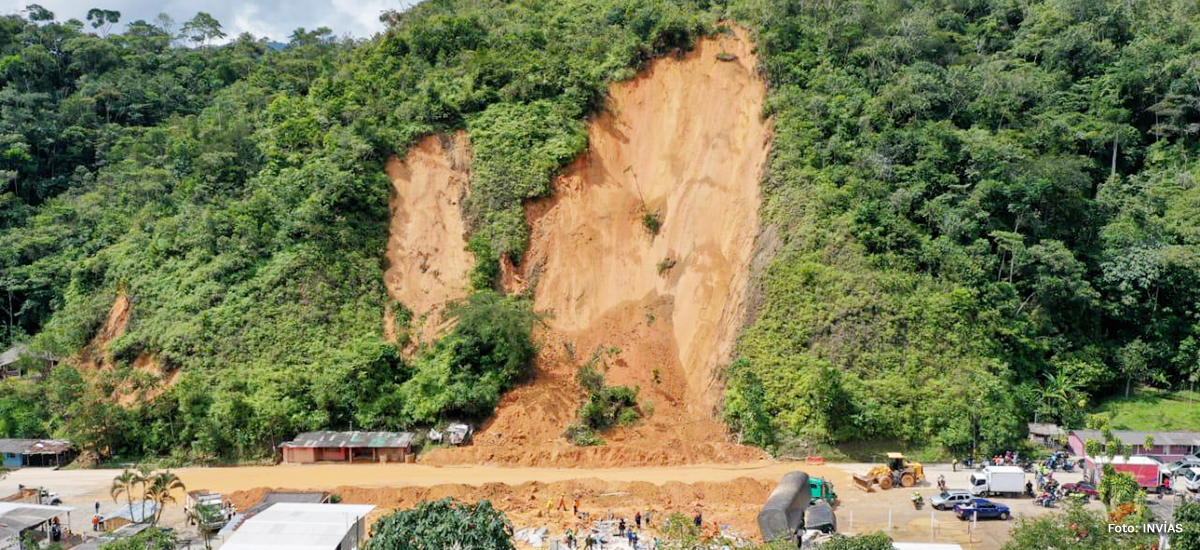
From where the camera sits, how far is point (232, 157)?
47000 millimetres

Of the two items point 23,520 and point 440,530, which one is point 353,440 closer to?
point 23,520

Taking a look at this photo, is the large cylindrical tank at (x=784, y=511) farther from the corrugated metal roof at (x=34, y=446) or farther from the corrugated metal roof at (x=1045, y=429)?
the corrugated metal roof at (x=34, y=446)

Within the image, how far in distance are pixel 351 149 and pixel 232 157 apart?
8.07 m

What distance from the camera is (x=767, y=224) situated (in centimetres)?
3966

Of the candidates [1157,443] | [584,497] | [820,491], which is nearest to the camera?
[820,491]

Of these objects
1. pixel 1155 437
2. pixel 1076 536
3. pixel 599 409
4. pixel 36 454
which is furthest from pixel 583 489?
pixel 36 454

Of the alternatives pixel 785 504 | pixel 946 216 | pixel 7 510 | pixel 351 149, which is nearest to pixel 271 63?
pixel 351 149

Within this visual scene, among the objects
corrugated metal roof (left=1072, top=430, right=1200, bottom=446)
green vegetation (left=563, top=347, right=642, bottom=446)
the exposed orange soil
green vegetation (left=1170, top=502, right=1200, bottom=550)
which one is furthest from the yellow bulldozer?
the exposed orange soil

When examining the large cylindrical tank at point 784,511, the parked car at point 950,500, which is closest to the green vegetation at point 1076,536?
the large cylindrical tank at point 784,511

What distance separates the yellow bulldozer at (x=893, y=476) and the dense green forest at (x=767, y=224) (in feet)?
9.27

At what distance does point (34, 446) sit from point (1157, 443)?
145ft

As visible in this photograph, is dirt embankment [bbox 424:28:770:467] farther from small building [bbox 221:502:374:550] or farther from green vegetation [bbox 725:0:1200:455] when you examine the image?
small building [bbox 221:502:374:550]

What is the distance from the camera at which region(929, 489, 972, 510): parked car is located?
26.4 metres

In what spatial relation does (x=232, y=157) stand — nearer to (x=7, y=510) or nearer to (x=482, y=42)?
(x=482, y=42)
